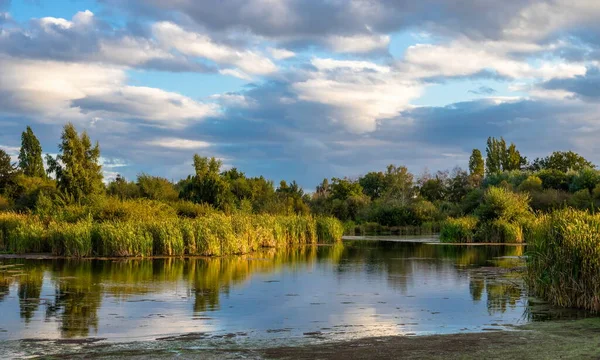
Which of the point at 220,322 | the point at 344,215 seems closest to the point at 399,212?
the point at 344,215

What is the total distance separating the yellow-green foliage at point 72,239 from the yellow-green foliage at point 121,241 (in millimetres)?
587

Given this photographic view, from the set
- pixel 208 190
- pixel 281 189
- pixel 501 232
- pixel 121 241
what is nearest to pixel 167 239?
pixel 121 241

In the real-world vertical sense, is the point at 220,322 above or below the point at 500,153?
below

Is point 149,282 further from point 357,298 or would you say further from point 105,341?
point 105,341

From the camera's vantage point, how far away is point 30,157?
81750mm

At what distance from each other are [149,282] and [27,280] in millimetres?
4573

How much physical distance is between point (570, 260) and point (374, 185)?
96940 mm

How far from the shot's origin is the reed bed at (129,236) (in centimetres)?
3544

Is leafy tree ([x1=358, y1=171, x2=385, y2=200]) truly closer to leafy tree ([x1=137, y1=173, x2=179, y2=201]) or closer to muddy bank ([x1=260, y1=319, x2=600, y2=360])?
leafy tree ([x1=137, y1=173, x2=179, y2=201])

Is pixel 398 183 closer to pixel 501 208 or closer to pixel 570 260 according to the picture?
pixel 501 208

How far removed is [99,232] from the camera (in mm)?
36000

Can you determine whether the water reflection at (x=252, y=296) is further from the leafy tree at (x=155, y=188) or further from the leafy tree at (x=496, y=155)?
the leafy tree at (x=496, y=155)

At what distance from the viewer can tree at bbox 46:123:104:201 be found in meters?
58.5

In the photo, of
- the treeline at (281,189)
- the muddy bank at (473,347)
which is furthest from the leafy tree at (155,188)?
the muddy bank at (473,347)
